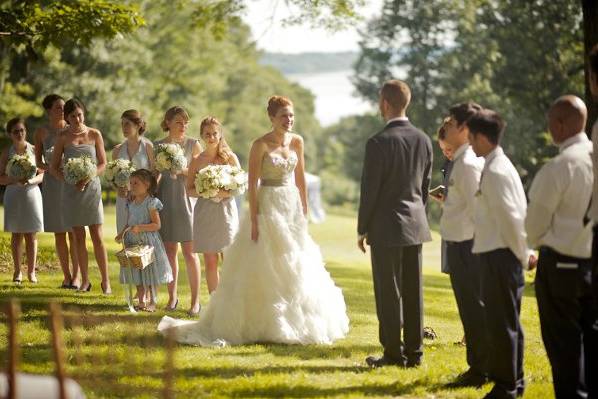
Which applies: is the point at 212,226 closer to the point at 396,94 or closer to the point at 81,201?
the point at 81,201

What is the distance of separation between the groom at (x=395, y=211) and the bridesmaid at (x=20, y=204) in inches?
280

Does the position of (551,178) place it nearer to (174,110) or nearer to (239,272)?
(239,272)

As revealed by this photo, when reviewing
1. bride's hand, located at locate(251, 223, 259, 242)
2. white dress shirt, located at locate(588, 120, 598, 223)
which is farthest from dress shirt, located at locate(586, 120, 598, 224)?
bride's hand, located at locate(251, 223, 259, 242)

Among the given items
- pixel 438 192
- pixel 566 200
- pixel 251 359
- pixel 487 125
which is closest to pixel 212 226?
pixel 251 359

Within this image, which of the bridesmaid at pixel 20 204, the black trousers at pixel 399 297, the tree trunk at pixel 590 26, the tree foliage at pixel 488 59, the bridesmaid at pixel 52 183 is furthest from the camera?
the tree foliage at pixel 488 59

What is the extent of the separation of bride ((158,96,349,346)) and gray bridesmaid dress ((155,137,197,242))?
183 cm

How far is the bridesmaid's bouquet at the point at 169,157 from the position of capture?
1149 cm

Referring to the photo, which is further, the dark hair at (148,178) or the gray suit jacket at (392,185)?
the dark hair at (148,178)

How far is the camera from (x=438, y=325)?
12.1 metres

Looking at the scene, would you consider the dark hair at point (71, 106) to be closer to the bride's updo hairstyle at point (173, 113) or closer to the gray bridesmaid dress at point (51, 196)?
the gray bridesmaid dress at point (51, 196)

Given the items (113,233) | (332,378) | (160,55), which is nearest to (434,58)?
(160,55)

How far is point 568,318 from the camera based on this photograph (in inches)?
258

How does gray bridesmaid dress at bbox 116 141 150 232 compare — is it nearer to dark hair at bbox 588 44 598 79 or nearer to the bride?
the bride

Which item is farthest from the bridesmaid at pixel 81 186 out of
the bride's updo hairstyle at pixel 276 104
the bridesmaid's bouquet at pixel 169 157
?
the bride's updo hairstyle at pixel 276 104
